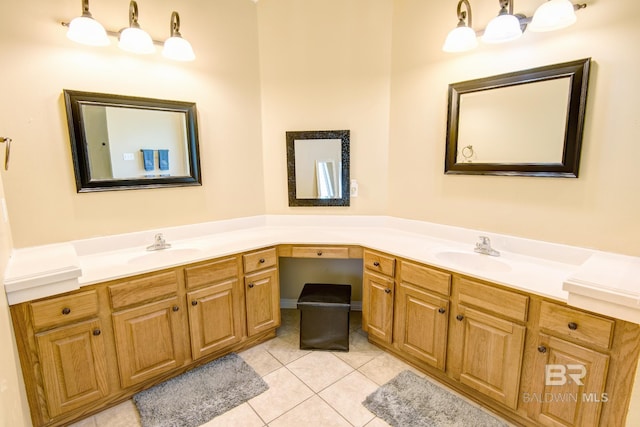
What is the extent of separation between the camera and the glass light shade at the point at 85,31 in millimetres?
1788

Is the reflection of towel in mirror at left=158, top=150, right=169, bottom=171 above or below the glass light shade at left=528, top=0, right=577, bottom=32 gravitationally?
below

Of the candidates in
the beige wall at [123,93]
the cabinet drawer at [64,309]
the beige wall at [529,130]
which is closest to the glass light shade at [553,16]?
the beige wall at [529,130]

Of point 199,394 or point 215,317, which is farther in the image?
point 215,317

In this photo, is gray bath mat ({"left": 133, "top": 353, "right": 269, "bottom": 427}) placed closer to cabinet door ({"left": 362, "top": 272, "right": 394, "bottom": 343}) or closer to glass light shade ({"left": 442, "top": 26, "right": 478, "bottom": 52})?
cabinet door ({"left": 362, "top": 272, "right": 394, "bottom": 343})

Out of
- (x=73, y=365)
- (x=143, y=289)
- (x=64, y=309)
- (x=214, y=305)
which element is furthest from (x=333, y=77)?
(x=73, y=365)

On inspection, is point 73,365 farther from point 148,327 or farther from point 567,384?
point 567,384

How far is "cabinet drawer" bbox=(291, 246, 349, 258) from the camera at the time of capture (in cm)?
248

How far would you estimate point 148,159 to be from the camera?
230 cm

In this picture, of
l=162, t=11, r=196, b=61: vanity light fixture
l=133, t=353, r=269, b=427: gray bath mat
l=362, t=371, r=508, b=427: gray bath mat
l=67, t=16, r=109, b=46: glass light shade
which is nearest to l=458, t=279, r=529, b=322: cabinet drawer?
l=362, t=371, r=508, b=427: gray bath mat

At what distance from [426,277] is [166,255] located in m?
1.84

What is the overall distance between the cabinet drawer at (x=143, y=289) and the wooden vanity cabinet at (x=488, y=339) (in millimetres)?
1795

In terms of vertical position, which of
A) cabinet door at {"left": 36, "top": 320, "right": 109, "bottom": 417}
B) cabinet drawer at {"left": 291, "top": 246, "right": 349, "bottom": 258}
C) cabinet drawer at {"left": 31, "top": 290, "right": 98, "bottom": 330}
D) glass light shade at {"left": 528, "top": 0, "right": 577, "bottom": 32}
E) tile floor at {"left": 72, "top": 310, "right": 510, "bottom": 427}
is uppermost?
glass light shade at {"left": 528, "top": 0, "right": 577, "bottom": 32}

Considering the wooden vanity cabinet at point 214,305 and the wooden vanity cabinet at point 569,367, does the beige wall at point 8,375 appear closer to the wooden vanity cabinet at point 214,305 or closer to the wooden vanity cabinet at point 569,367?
the wooden vanity cabinet at point 214,305

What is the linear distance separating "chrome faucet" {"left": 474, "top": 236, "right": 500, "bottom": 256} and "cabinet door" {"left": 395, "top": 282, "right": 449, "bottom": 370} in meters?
0.45
